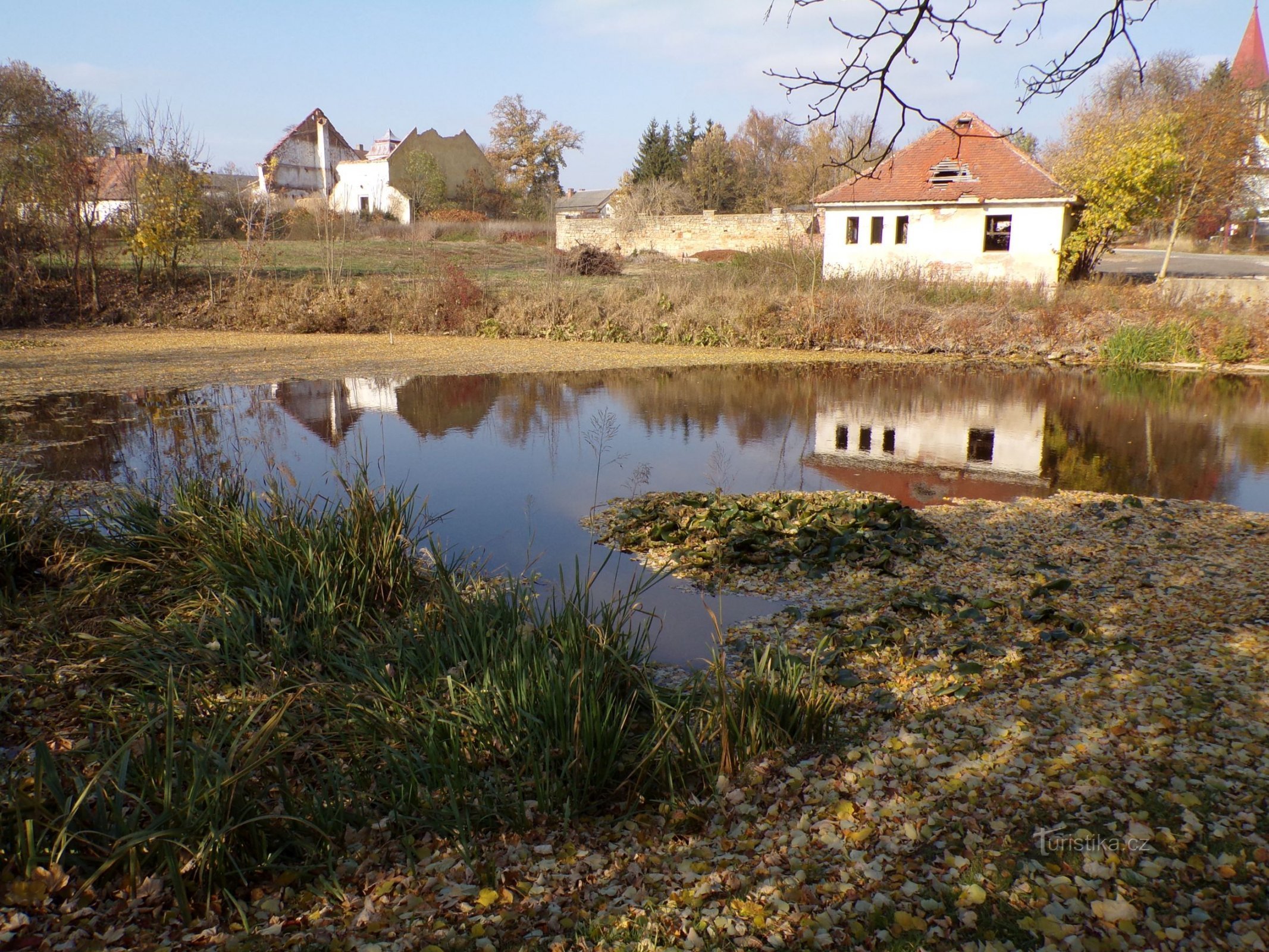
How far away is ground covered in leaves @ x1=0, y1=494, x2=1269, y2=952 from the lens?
8.21 ft

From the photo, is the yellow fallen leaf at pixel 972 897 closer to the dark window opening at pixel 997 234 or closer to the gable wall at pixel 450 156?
the dark window opening at pixel 997 234

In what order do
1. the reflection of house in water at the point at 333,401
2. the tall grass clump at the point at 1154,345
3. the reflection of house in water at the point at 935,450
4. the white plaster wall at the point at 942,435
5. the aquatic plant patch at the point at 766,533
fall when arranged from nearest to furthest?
1. the aquatic plant patch at the point at 766,533
2. the reflection of house in water at the point at 935,450
3. the white plaster wall at the point at 942,435
4. the reflection of house in water at the point at 333,401
5. the tall grass clump at the point at 1154,345

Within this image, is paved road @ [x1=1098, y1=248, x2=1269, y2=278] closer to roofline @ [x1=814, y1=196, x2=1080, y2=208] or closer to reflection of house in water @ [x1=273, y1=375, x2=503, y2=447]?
roofline @ [x1=814, y1=196, x2=1080, y2=208]

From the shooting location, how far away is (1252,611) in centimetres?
493

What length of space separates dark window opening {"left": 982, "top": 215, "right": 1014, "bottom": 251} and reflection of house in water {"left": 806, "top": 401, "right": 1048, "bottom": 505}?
1546cm

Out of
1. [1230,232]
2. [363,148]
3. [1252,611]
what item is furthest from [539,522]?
[363,148]

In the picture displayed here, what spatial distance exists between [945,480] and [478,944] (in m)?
7.86

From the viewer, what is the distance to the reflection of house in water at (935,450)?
29.7 feet

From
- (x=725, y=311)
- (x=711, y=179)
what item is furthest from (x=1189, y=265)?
(x=711, y=179)

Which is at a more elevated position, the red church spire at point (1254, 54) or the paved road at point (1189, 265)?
the red church spire at point (1254, 54)

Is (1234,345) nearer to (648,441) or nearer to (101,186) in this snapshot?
(648,441)

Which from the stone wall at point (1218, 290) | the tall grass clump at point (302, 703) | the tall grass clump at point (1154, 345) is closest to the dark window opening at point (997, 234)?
the stone wall at point (1218, 290)

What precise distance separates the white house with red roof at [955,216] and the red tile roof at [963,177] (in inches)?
1.1

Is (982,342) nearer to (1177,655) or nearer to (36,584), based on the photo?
(1177,655)
